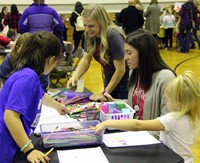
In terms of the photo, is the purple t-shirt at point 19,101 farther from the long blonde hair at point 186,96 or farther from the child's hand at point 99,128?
the long blonde hair at point 186,96

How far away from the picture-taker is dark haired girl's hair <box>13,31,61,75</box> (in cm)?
154

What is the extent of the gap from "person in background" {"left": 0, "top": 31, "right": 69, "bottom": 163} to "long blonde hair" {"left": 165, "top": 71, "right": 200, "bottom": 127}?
23.6 inches

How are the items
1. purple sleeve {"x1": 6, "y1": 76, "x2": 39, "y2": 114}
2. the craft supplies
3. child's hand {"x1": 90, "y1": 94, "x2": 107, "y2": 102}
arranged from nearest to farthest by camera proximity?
1. purple sleeve {"x1": 6, "y1": 76, "x2": 39, "y2": 114}
2. the craft supplies
3. child's hand {"x1": 90, "y1": 94, "x2": 107, "y2": 102}

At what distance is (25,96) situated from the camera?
1427 millimetres

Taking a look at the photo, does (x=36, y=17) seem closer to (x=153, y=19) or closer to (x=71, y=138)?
(x=71, y=138)

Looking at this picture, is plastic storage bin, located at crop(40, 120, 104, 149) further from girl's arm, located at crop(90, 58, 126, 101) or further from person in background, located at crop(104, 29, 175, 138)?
girl's arm, located at crop(90, 58, 126, 101)

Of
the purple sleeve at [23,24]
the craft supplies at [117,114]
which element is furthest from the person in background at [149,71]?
the purple sleeve at [23,24]

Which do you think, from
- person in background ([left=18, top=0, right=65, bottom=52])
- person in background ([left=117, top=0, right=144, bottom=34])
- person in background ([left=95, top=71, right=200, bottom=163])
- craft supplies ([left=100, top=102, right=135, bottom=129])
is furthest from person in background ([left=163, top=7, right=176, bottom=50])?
person in background ([left=95, top=71, right=200, bottom=163])

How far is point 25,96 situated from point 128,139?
563 mm

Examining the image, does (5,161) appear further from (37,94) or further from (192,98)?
(192,98)

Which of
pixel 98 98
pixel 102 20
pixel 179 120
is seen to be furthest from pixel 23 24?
pixel 179 120

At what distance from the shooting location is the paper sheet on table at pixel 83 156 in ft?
4.71

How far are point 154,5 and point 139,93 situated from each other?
23.8 feet

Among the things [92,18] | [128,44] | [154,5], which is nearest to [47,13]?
[92,18]
